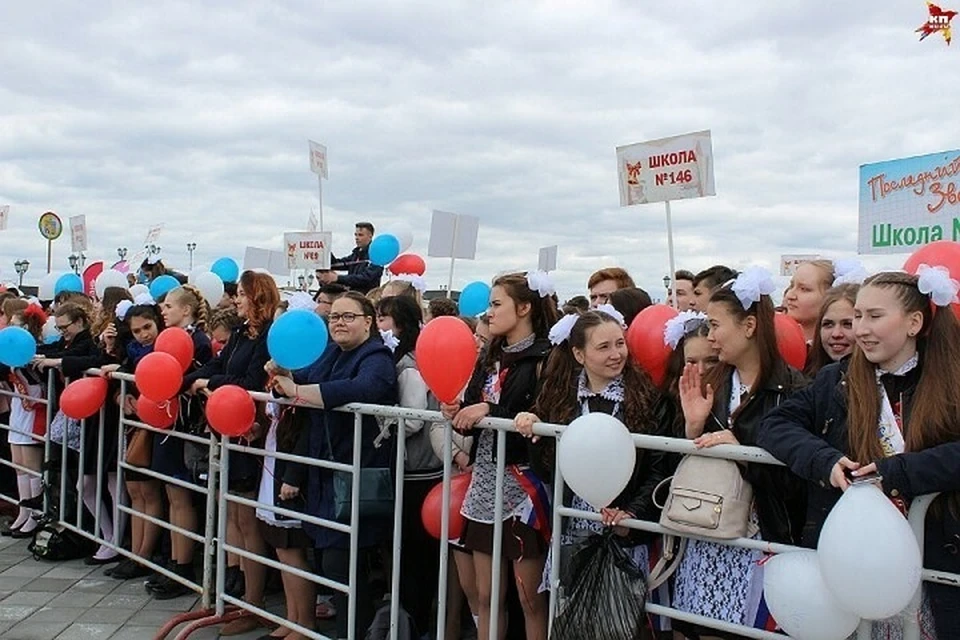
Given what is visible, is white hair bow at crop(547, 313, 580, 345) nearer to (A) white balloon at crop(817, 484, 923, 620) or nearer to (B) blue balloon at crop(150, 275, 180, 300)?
(A) white balloon at crop(817, 484, 923, 620)

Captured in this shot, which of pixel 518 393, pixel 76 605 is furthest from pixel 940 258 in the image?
pixel 76 605

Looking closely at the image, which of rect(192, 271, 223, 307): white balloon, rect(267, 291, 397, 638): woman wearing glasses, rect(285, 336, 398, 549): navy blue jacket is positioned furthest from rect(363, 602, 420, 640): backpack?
rect(192, 271, 223, 307): white balloon

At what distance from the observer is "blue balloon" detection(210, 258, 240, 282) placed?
9.94 m

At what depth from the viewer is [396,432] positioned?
181 inches

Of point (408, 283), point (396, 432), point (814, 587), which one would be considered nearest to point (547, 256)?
point (408, 283)

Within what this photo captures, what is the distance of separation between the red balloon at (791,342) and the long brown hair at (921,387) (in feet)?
3.22

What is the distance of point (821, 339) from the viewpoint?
13.0ft

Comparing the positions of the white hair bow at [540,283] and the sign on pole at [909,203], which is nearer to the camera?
the white hair bow at [540,283]

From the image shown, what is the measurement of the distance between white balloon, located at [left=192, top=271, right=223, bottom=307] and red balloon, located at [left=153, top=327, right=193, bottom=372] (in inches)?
99.8

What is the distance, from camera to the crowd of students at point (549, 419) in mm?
2768

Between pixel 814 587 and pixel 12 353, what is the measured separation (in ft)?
20.3

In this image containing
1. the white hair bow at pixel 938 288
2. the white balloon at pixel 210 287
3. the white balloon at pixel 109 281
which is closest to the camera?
the white hair bow at pixel 938 288

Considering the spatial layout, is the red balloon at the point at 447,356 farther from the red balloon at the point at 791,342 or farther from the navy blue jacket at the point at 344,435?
the red balloon at the point at 791,342

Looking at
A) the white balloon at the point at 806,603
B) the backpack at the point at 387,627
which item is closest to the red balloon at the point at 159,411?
the backpack at the point at 387,627
